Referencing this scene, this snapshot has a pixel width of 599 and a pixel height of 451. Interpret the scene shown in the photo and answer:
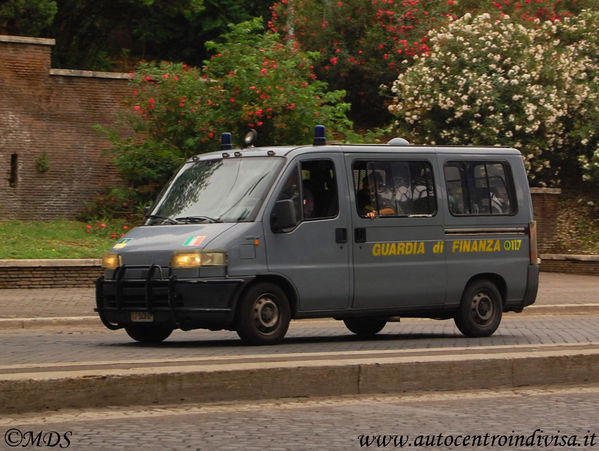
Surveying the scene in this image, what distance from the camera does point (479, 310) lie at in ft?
49.3

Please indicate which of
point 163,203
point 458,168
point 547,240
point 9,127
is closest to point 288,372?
point 163,203

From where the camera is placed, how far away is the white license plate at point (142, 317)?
42.0 ft

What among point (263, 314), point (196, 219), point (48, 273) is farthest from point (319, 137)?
point (48, 273)

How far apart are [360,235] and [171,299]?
242 cm

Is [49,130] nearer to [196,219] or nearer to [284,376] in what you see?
[196,219]

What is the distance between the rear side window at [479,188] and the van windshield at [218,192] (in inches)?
100

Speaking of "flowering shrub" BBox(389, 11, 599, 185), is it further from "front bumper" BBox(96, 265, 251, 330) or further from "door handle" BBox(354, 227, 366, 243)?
"front bumper" BBox(96, 265, 251, 330)

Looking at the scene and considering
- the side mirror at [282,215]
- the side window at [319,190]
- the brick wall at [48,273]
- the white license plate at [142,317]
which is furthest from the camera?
the brick wall at [48,273]

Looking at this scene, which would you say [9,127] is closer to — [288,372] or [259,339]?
[259,339]

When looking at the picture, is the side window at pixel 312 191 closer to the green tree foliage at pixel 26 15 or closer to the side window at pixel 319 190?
the side window at pixel 319 190

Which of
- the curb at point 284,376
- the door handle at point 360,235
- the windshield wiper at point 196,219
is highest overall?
the windshield wiper at point 196,219

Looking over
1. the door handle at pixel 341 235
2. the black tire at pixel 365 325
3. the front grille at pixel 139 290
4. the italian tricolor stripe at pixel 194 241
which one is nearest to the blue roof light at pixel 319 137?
the door handle at pixel 341 235

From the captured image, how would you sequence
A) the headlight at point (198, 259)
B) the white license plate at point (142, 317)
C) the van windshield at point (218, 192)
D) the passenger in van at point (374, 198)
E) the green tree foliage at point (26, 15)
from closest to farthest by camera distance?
1. the headlight at point (198, 259)
2. the white license plate at point (142, 317)
3. the van windshield at point (218, 192)
4. the passenger in van at point (374, 198)
5. the green tree foliage at point (26, 15)

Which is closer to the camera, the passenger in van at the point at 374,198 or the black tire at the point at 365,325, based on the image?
the passenger in van at the point at 374,198
